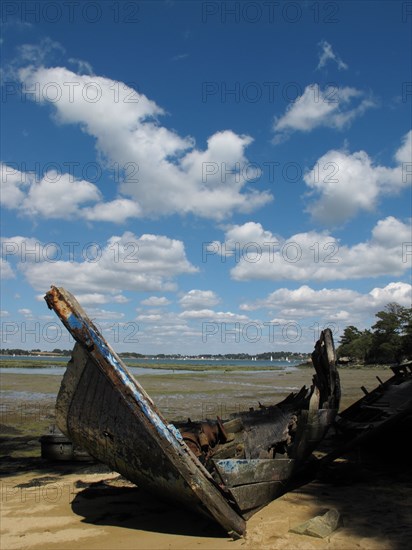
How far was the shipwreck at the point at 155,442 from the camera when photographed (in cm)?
523

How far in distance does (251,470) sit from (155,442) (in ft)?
4.90

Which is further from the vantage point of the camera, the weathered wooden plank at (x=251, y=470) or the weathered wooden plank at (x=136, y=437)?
the weathered wooden plank at (x=251, y=470)

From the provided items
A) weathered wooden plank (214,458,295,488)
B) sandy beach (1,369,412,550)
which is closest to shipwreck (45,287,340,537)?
weathered wooden plank (214,458,295,488)

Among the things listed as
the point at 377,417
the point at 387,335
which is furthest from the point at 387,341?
the point at 377,417

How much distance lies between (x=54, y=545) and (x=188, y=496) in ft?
5.47

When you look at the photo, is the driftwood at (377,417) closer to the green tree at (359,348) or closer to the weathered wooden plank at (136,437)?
the weathered wooden plank at (136,437)

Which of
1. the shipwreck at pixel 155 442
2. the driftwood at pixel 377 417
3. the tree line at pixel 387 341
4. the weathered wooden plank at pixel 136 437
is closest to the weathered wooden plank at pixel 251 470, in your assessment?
the shipwreck at pixel 155 442

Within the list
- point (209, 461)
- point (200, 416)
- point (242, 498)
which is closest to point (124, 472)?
point (209, 461)

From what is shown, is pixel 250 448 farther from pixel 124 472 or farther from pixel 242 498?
pixel 124 472

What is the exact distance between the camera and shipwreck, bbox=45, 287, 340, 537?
523 centimetres

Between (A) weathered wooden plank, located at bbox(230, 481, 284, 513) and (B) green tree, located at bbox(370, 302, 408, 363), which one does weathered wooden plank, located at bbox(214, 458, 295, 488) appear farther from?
(B) green tree, located at bbox(370, 302, 408, 363)

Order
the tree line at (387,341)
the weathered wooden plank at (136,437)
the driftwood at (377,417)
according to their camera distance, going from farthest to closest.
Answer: the tree line at (387,341) → the driftwood at (377,417) → the weathered wooden plank at (136,437)

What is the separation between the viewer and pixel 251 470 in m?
5.89

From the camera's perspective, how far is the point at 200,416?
Answer: 16.2 m
